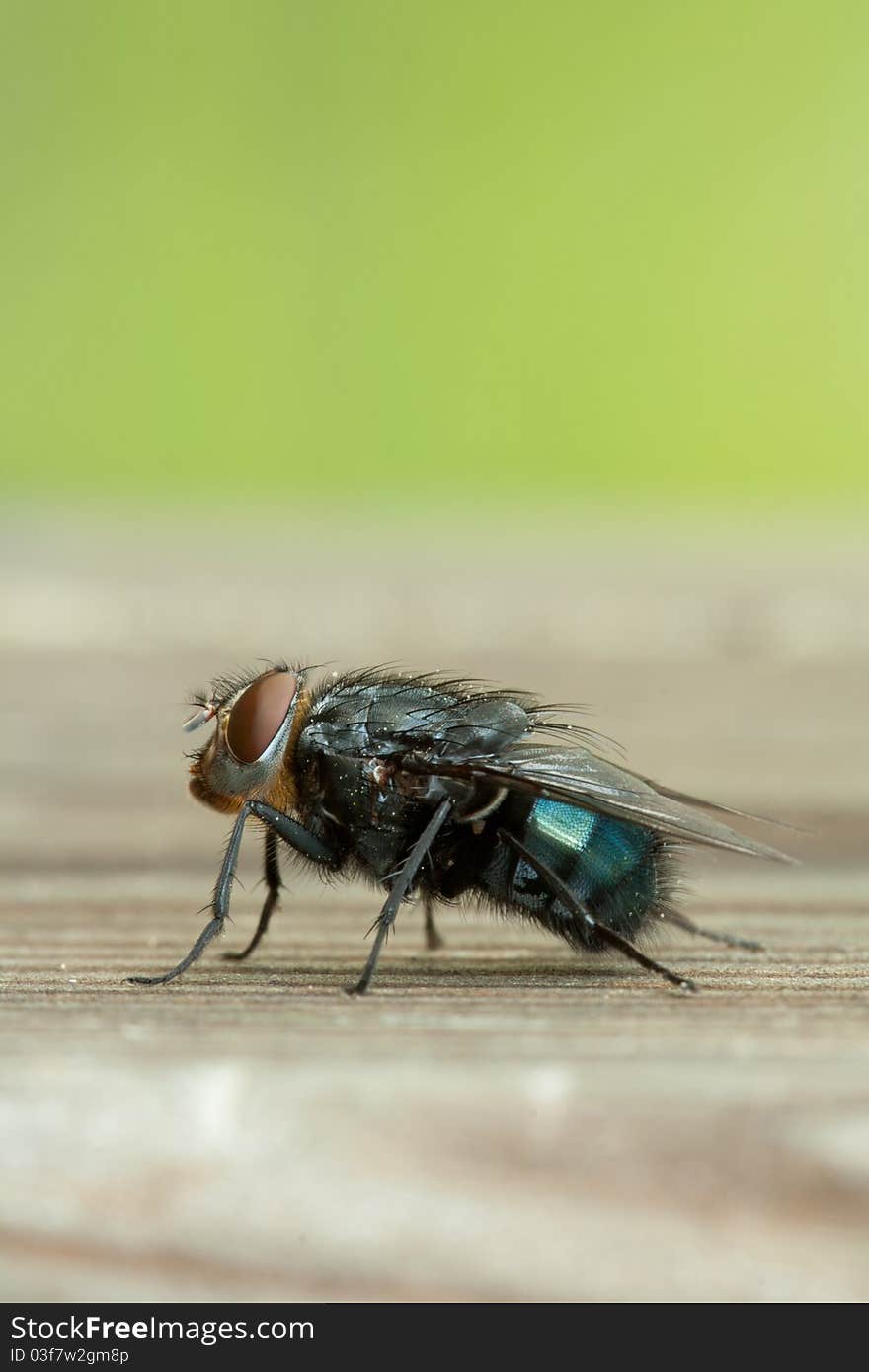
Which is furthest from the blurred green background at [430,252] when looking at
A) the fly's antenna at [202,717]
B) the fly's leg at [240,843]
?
the fly's leg at [240,843]

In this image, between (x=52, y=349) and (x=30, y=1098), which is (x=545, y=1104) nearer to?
(x=30, y=1098)

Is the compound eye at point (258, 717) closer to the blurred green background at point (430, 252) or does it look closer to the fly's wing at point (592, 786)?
the fly's wing at point (592, 786)

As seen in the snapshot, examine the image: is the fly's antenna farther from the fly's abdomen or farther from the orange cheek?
the fly's abdomen

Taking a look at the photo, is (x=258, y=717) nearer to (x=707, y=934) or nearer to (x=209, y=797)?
(x=209, y=797)

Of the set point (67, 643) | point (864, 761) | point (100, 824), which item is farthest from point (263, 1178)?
point (67, 643)

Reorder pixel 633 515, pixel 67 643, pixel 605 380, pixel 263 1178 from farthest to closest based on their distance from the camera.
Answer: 1. pixel 605 380
2. pixel 633 515
3. pixel 67 643
4. pixel 263 1178

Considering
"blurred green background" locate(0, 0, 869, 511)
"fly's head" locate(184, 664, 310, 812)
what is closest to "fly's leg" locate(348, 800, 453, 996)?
"fly's head" locate(184, 664, 310, 812)
